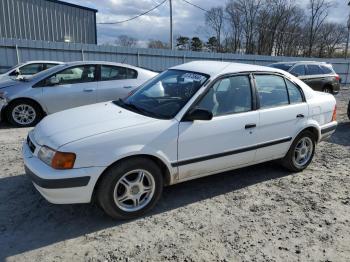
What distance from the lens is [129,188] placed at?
342 centimetres

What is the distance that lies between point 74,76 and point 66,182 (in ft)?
16.9

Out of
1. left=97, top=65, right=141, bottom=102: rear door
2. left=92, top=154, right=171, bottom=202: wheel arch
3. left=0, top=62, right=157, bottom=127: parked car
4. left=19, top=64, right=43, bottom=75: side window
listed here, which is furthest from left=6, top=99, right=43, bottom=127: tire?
left=92, top=154, right=171, bottom=202: wheel arch

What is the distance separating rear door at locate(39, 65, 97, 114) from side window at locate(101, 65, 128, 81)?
23 centimetres

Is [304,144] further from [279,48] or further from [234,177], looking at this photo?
[279,48]

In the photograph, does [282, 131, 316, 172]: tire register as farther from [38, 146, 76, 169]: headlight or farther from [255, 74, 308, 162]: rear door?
[38, 146, 76, 169]: headlight

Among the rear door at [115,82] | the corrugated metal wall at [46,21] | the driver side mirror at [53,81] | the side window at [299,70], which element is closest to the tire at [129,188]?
the rear door at [115,82]

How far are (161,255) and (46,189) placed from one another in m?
1.24

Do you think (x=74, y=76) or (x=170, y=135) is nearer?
(x=170, y=135)

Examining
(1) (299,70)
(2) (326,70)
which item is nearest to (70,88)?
(1) (299,70)

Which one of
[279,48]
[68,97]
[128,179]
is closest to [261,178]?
[128,179]

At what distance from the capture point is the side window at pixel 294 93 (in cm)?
467

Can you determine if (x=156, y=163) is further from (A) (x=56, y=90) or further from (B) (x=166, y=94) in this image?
(A) (x=56, y=90)

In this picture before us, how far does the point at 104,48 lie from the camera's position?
16.1 metres

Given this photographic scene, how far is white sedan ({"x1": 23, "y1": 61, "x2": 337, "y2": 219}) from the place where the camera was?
3148 mm
